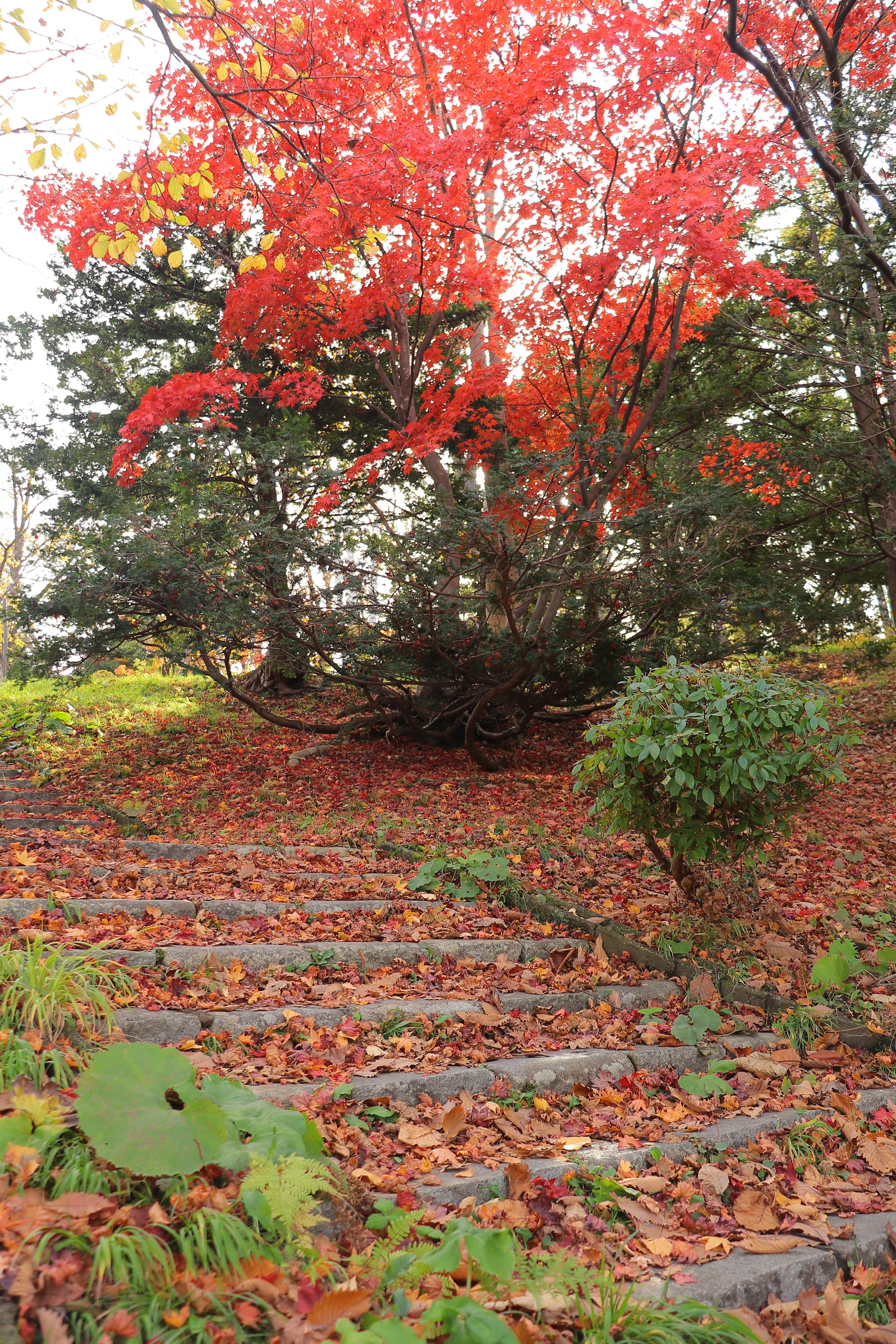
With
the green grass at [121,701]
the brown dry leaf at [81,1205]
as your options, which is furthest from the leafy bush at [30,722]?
the brown dry leaf at [81,1205]

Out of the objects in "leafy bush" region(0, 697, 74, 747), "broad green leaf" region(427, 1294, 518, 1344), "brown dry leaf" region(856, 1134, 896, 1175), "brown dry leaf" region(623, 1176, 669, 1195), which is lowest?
"brown dry leaf" region(856, 1134, 896, 1175)

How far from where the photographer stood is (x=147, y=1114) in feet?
5.95

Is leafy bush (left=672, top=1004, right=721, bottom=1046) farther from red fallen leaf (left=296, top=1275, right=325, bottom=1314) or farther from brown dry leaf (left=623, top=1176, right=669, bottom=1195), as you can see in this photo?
red fallen leaf (left=296, top=1275, right=325, bottom=1314)

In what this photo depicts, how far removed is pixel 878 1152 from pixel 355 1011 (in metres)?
1.90

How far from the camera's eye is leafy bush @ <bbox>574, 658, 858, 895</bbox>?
3.92 metres

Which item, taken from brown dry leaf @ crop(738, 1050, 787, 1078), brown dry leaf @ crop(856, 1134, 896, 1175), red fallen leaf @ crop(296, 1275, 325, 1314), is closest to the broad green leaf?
red fallen leaf @ crop(296, 1275, 325, 1314)

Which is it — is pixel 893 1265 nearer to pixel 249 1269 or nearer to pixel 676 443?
pixel 249 1269

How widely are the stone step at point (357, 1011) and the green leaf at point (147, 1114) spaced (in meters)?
0.72

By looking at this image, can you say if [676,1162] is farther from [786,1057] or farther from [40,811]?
[40,811]

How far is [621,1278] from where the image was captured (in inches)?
77.9

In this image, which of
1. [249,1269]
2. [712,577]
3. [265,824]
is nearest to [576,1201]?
[249,1269]

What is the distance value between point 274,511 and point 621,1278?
7.33m

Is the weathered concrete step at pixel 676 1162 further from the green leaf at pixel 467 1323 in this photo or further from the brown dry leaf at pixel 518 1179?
the green leaf at pixel 467 1323

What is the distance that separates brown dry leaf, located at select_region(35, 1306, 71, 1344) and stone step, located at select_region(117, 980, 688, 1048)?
3.97 ft
